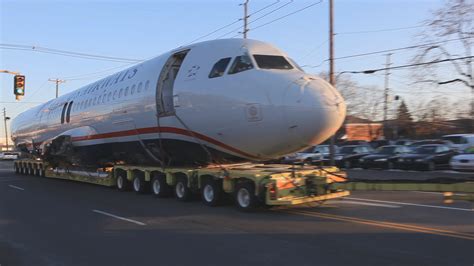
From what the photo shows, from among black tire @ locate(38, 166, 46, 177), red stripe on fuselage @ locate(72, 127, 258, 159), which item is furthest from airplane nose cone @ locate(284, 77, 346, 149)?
black tire @ locate(38, 166, 46, 177)

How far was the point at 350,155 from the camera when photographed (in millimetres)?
31719

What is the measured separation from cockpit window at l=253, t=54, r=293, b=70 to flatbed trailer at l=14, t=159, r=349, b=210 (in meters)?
2.54

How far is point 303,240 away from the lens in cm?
841

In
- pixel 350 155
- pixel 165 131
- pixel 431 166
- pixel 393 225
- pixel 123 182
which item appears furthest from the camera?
pixel 350 155

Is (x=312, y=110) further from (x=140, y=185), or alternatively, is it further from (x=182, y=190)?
(x=140, y=185)

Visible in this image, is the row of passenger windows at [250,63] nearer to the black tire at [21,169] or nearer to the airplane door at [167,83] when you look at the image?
the airplane door at [167,83]

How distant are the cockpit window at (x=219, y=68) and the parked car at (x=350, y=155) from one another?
64.6 ft

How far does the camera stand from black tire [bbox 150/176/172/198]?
598 inches

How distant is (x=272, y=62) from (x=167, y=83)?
3767mm

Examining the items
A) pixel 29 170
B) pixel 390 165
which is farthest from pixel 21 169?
pixel 390 165

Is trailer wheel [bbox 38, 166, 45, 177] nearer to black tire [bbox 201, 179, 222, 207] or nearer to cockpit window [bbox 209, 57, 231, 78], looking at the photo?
black tire [bbox 201, 179, 222, 207]

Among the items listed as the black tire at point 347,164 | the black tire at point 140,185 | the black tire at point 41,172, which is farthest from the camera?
the black tire at point 347,164

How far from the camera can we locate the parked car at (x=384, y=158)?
1106 inches

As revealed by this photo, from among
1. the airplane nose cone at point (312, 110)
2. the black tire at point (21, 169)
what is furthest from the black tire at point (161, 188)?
the black tire at point (21, 169)
